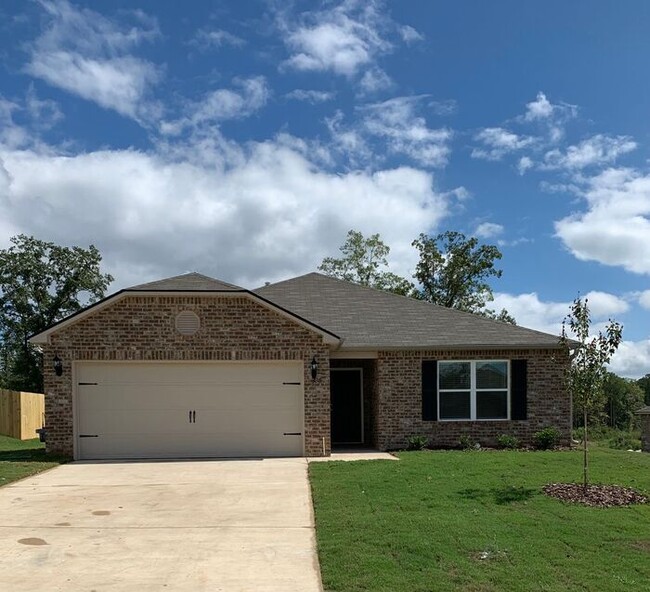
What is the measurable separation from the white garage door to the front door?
3.17 meters

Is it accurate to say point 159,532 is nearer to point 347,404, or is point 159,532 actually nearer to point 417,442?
point 417,442

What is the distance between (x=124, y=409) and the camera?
45.6 feet

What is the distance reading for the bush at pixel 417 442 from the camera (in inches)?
573

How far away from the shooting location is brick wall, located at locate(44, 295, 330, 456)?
537 inches

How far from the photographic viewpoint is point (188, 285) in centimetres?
1439

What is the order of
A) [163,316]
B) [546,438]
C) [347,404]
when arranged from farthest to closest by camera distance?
[347,404] → [546,438] → [163,316]

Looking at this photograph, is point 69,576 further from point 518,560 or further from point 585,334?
point 585,334

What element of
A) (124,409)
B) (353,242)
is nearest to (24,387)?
(353,242)

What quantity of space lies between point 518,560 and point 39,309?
3521cm

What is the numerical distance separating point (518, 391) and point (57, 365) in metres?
10.5

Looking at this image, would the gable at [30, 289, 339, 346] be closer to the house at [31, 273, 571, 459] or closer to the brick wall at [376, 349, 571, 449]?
the house at [31, 273, 571, 459]

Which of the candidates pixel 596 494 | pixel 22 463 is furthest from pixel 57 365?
pixel 596 494

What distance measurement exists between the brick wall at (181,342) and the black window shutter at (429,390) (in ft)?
8.18

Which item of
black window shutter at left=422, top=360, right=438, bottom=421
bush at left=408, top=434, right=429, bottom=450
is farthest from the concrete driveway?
black window shutter at left=422, top=360, right=438, bottom=421
